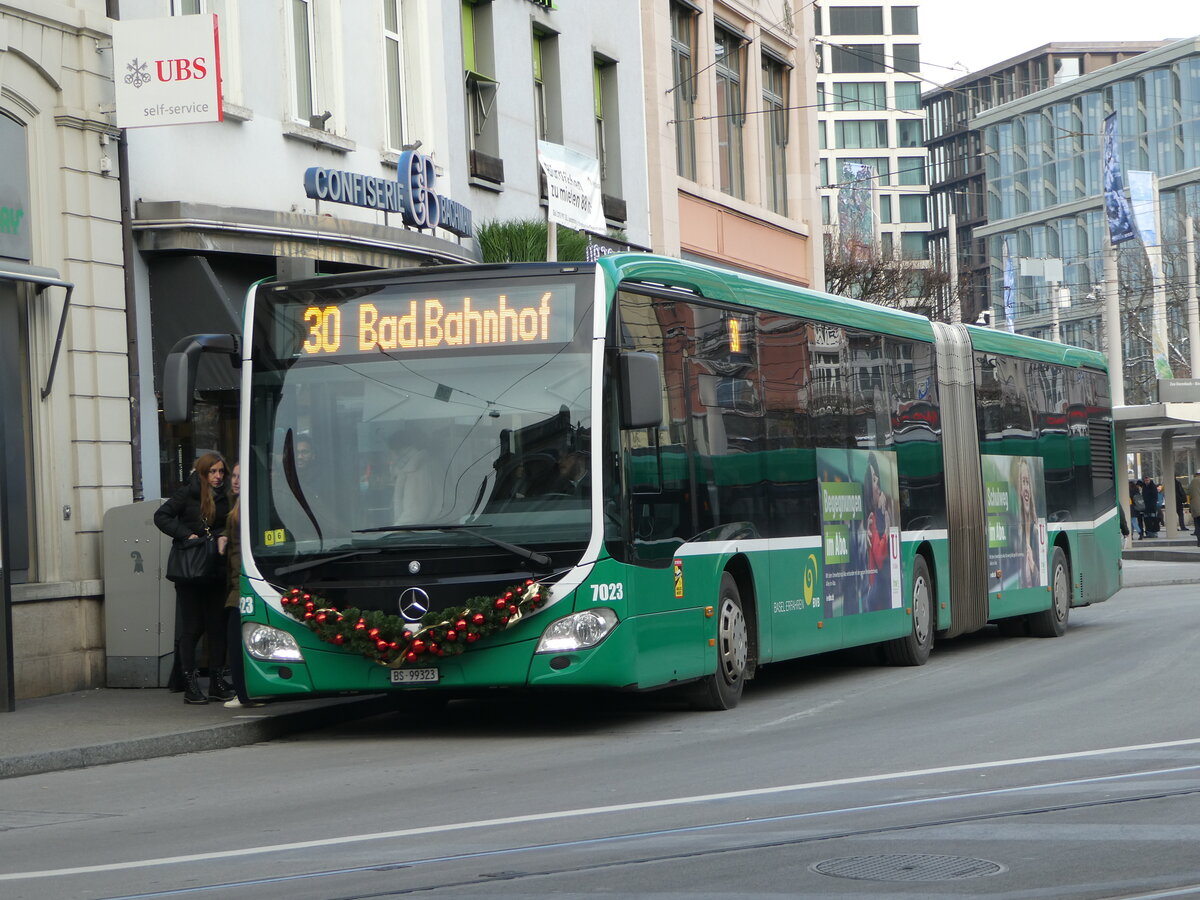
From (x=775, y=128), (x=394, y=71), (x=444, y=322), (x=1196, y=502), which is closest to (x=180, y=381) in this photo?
(x=444, y=322)

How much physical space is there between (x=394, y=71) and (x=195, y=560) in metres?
8.91

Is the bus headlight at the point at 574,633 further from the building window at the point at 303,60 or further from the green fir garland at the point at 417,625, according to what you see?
the building window at the point at 303,60

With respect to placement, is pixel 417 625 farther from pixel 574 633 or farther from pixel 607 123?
pixel 607 123

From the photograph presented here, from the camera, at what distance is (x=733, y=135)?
106 ft

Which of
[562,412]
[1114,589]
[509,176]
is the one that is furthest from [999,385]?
[562,412]

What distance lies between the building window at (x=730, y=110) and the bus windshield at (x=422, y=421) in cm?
1948

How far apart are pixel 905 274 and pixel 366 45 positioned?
114 feet

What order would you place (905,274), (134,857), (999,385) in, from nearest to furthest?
(134,857) → (999,385) → (905,274)

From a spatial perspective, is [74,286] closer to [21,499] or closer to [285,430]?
[21,499]

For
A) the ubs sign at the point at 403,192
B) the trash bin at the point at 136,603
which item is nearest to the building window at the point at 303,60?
the ubs sign at the point at 403,192

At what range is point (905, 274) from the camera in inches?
2114

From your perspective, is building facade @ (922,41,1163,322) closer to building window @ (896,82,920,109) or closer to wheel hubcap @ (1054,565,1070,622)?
building window @ (896,82,920,109)

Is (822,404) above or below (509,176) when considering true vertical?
below

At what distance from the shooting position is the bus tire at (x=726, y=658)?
13.4 m
